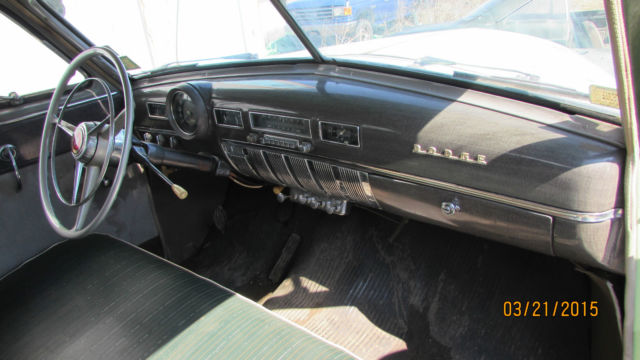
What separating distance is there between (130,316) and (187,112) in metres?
1.00

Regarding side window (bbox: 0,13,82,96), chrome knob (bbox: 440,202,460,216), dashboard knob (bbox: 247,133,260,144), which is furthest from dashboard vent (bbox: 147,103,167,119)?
chrome knob (bbox: 440,202,460,216)

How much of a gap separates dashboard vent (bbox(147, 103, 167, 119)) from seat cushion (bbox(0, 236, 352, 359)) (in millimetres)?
785

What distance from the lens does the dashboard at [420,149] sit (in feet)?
3.65

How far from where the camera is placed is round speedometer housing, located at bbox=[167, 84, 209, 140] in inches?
73.5

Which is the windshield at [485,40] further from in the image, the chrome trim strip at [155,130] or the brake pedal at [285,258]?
the brake pedal at [285,258]

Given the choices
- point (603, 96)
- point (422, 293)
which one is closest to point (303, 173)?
point (422, 293)

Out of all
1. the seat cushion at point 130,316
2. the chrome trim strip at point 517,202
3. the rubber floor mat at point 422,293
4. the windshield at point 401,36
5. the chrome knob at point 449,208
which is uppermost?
the windshield at point 401,36

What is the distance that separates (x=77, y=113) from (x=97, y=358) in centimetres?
145

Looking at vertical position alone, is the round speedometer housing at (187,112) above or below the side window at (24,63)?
below

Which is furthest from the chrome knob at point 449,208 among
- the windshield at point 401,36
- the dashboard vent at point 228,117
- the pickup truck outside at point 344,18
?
the dashboard vent at point 228,117

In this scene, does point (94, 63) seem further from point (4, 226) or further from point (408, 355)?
point (408, 355)

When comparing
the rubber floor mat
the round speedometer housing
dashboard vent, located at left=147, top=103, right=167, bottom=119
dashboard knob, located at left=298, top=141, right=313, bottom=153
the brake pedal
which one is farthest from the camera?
the brake pedal

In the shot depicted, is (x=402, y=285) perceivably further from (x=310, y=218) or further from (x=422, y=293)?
(x=310, y=218)
